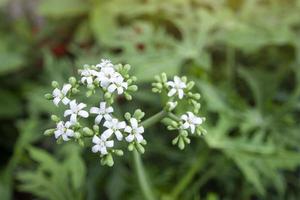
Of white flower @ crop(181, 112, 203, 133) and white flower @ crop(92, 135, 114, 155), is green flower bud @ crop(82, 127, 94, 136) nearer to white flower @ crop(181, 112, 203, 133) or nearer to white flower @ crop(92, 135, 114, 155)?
white flower @ crop(92, 135, 114, 155)

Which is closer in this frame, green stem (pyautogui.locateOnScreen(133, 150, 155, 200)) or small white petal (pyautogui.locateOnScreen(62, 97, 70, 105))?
small white petal (pyautogui.locateOnScreen(62, 97, 70, 105))

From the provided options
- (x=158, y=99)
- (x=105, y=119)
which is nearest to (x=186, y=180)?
(x=158, y=99)

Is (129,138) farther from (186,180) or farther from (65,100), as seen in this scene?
(186,180)

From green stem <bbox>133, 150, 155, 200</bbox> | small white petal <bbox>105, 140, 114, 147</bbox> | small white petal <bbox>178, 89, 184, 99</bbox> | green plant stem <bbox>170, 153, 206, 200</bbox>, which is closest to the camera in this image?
small white petal <bbox>105, 140, 114, 147</bbox>

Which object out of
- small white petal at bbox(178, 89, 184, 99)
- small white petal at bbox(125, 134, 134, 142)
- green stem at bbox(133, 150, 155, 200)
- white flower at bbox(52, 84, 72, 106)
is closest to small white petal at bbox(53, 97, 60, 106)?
white flower at bbox(52, 84, 72, 106)

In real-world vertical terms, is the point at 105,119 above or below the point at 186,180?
→ above

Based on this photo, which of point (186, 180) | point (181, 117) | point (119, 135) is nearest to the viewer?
point (119, 135)

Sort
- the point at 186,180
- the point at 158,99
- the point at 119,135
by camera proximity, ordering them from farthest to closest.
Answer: the point at 158,99 < the point at 186,180 < the point at 119,135

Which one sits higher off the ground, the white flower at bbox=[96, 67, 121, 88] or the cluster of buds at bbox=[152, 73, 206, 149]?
the white flower at bbox=[96, 67, 121, 88]
